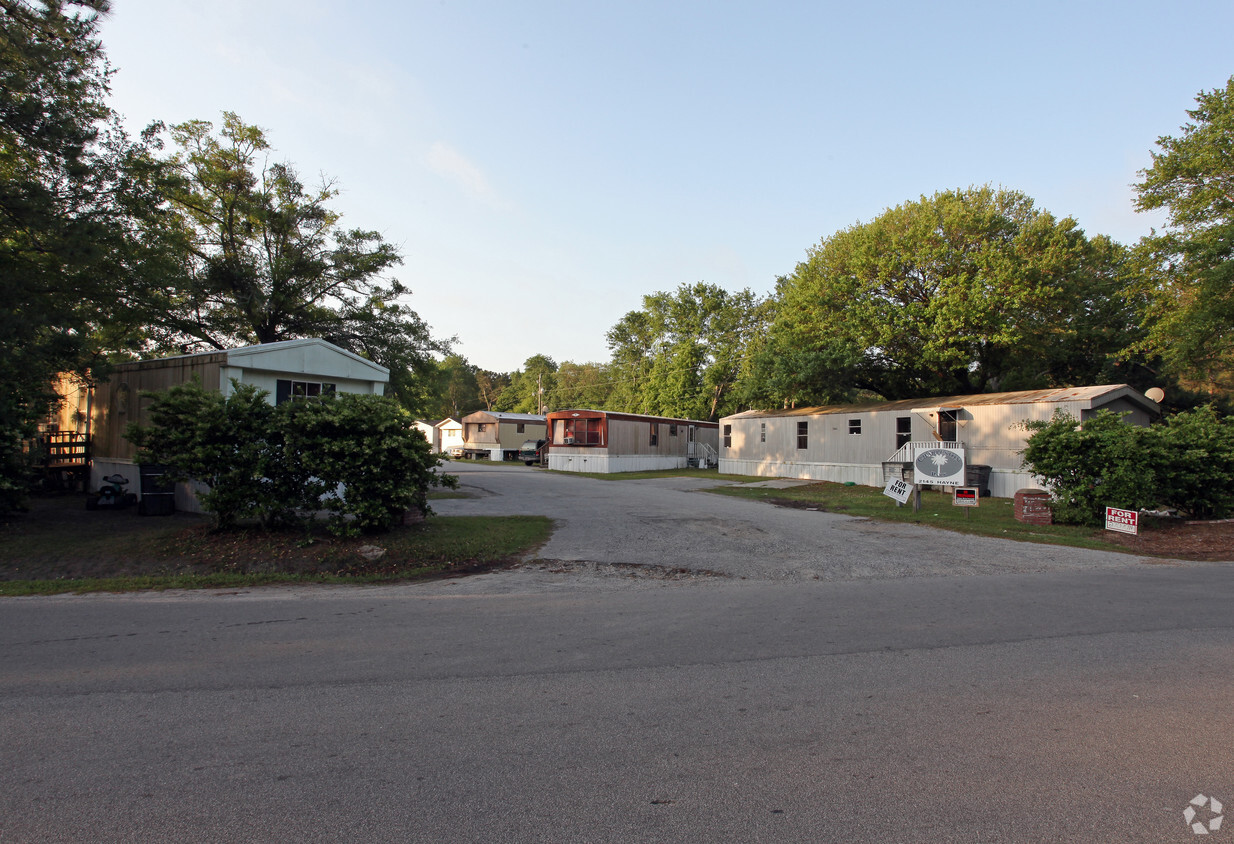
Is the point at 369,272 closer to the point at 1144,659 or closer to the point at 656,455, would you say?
the point at 656,455

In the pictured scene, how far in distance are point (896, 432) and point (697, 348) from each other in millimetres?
21016

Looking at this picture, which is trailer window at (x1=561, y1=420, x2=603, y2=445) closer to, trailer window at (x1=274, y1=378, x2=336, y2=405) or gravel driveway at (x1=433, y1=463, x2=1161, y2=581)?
gravel driveway at (x1=433, y1=463, x2=1161, y2=581)

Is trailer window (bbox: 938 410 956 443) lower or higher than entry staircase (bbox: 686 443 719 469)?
higher

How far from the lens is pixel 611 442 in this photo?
99.6 ft

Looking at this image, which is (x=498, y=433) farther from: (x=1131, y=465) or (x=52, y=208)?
(x=1131, y=465)

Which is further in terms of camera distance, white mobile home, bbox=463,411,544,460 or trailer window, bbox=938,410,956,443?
white mobile home, bbox=463,411,544,460

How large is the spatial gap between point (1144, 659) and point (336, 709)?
5878 millimetres

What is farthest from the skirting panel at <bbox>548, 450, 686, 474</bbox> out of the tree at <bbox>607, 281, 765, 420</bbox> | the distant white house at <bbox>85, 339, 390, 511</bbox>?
the distant white house at <bbox>85, 339, 390, 511</bbox>

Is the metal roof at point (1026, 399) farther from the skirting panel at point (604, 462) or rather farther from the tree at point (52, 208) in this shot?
the tree at point (52, 208)

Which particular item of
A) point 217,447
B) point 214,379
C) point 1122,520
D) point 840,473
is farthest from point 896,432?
point 217,447

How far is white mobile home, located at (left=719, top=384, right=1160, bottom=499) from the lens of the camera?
19484 mm

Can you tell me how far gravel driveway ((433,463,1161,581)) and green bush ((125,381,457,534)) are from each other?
2.82 meters

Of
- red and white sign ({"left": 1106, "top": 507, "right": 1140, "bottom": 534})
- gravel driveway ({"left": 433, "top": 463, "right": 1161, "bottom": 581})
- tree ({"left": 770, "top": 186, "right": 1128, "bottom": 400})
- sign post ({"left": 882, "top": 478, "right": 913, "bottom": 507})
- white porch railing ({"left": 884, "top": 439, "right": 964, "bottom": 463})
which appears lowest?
gravel driveway ({"left": 433, "top": 463, "right": 1161, "bottom": 581})

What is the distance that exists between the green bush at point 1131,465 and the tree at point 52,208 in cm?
1958
